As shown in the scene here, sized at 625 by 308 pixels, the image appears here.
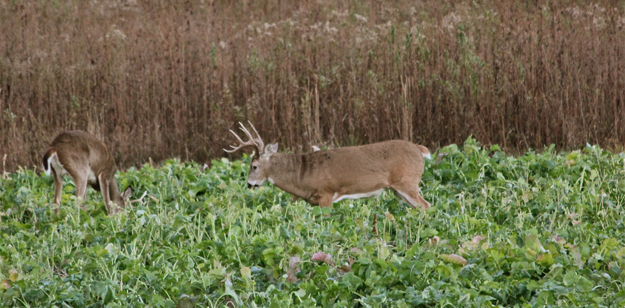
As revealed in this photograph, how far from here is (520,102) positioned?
830 cm

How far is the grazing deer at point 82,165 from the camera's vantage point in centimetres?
616

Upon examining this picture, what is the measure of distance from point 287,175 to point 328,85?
314 cm

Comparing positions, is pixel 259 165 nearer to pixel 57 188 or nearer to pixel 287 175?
pixel 287 175

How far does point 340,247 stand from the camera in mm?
4527

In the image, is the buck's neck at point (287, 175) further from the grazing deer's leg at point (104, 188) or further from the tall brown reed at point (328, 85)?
the tall brown reed at point (328, 85)

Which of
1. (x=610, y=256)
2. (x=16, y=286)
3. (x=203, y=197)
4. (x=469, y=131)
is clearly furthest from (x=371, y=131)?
(x=16, y=286)

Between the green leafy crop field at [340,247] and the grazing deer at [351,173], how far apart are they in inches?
5.8

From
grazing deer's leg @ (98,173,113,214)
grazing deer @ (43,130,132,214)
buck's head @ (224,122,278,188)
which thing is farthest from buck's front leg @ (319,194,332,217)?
grazing deer's leg @ (98,173,113,214)

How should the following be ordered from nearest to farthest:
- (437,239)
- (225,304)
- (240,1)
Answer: (225,304) → (437,239) → (240,1)

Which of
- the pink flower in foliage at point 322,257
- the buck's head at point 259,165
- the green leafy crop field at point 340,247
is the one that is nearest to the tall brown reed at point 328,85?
the green leafy crop field at point 340,247

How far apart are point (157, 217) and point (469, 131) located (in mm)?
4228

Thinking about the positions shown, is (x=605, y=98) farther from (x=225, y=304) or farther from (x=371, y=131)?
(x=225, y=304)

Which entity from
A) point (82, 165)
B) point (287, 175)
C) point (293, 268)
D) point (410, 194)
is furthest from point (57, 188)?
point (293, 268)

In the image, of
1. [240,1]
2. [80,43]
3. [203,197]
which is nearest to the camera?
[203,197]
